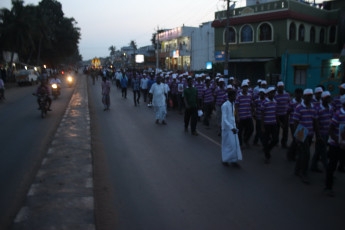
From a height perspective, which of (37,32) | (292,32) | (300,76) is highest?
(37,32)

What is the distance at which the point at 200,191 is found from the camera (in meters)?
5.62

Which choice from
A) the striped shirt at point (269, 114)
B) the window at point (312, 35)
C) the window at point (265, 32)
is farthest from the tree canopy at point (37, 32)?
the striped shirt at point (269, 114)

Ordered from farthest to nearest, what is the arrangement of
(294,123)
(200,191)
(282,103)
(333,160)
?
1. (282,103)
2. (294,123)
3. (200,191)
4. (333,160)

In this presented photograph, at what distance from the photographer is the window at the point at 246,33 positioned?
32778mm

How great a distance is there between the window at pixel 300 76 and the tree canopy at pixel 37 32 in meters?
37.7

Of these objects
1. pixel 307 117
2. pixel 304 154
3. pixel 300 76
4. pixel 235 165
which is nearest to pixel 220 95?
pixel 235 165

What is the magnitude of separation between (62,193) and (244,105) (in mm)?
5059

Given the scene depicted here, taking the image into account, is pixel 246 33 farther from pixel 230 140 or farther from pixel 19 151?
pixel 19 151

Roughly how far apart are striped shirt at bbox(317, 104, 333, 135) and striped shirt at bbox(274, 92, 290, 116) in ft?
6.01

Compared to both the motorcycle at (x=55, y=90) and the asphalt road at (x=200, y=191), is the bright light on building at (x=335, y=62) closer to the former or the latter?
the asphalt road at (x=200, y=191)

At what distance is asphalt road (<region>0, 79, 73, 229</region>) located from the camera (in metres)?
5.37

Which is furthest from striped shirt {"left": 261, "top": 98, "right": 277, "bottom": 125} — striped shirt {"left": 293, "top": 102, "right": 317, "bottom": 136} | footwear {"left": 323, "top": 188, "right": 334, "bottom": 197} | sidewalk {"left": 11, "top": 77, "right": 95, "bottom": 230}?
sidewalk {"left": 11, "top": 77, "right": 95, "bottom": 230}

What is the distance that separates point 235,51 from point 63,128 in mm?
25935

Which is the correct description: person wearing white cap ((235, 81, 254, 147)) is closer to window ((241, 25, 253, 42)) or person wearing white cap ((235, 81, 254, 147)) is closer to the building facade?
the building facade
